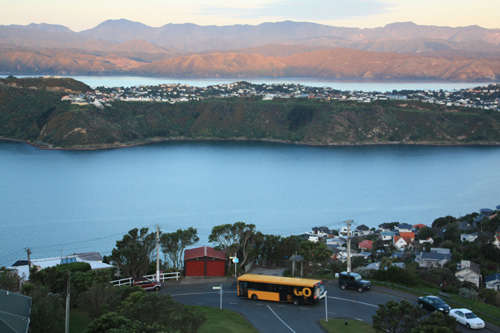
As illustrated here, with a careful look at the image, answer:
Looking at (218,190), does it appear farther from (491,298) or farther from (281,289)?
(491,298)

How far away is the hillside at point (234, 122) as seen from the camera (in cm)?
6194

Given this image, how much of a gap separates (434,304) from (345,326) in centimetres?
177

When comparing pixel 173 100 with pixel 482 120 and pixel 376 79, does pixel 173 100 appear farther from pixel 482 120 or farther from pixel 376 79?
pixel 376 79

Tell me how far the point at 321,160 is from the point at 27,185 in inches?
1014

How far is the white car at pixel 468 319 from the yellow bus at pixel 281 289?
2.54 m

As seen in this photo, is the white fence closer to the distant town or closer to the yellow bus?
the yellow bus

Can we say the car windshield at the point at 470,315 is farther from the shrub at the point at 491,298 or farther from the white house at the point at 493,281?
the white house at the point at 493,281

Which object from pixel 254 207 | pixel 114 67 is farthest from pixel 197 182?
pixel 114 67

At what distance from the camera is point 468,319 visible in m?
9.42

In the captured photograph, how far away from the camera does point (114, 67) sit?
19050 centimetres

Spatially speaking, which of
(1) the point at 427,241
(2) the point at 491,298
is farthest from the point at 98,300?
(1) the point at 427,241

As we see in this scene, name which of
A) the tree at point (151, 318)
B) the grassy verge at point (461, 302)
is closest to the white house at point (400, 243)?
the grassy verge at point (461, 302)

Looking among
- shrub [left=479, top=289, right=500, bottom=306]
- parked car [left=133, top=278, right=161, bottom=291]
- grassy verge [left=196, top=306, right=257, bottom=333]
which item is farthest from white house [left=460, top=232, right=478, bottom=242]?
grassy verge [left=196, top=306, right=257, bottom=333]

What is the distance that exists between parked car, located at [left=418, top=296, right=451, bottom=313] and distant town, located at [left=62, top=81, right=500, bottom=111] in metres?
62.9
